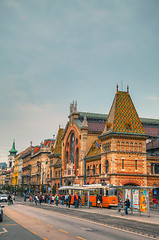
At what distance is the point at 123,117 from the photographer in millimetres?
54312

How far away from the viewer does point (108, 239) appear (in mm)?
14898

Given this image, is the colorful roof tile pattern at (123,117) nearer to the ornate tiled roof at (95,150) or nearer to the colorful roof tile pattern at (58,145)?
the ornate tiled roof at (95,150)

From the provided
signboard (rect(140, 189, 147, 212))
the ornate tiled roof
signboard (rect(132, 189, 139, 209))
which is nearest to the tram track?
signboard (rect(140, 189, 147, 212))

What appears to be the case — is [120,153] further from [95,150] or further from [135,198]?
[135,198]

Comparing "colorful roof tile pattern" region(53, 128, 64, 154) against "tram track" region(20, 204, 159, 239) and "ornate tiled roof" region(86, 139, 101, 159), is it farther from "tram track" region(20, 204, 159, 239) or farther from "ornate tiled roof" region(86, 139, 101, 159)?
"tram track" region(20, 204, 159, 239)

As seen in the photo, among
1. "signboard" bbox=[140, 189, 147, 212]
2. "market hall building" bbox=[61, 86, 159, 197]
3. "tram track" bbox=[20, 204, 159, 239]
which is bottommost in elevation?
"tram track" bbox=[20, 204, 159, 239]

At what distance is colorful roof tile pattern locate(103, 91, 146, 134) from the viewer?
52531mm

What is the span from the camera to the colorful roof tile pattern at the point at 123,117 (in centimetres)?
5253

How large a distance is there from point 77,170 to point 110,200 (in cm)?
2843

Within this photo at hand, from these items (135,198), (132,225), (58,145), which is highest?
(58,145)

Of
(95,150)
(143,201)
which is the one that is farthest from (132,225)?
(95,150)

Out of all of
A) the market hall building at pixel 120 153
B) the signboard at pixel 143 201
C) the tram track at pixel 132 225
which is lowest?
the tram track at pixel 132 225

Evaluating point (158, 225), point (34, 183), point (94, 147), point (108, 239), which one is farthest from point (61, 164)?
point (108, 239)

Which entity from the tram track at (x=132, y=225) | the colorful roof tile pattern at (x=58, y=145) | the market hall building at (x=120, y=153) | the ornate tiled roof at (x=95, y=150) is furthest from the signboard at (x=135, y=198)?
the colorful roof tile pattern at (x=58, y=145)
